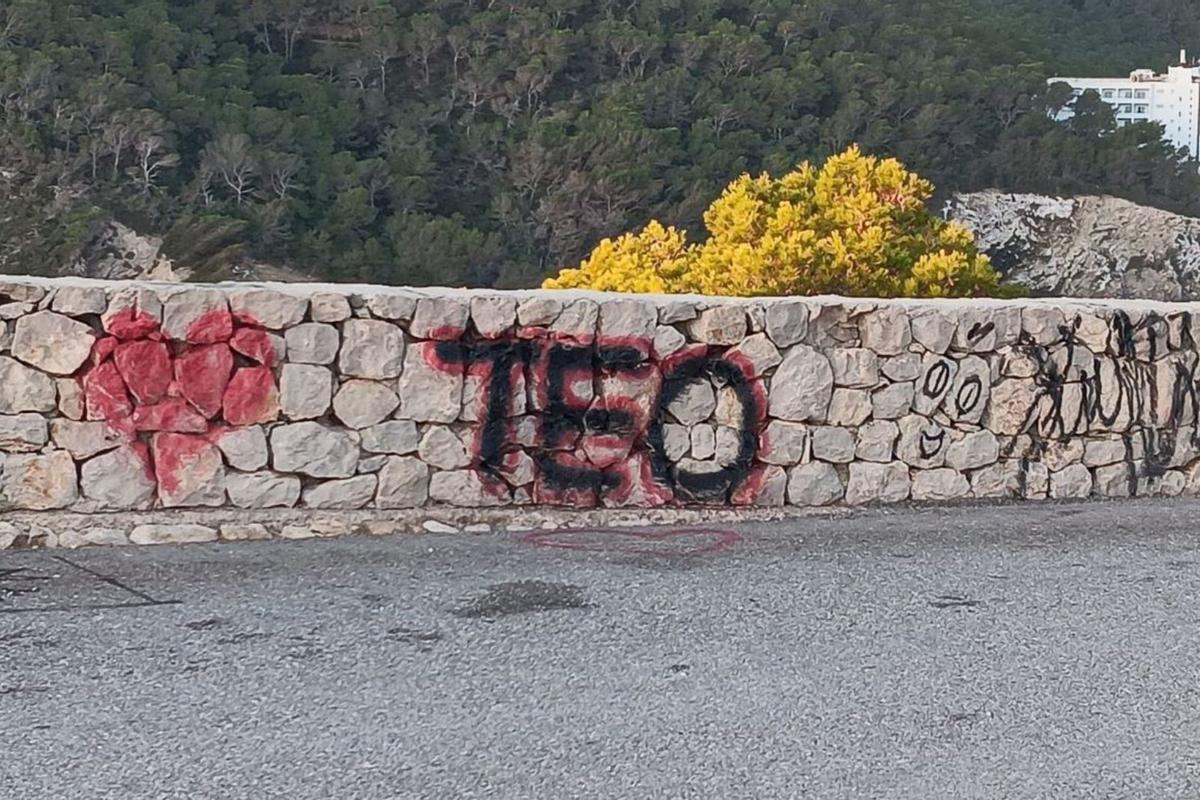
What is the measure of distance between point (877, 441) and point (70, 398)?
13.2 ft

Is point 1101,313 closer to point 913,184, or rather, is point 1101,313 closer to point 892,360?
point 892,360

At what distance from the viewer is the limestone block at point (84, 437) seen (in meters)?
6.32

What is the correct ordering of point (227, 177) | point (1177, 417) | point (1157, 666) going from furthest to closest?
point (227, 177) → point (1177, 417) → point (1157, 666)

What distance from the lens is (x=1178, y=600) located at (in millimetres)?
5562

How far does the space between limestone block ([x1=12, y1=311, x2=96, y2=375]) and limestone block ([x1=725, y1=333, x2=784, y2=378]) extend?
3.11 metres

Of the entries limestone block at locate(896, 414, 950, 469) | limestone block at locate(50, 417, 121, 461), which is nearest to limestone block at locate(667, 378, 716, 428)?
limestone block at locate(896, 414, 950, 469)

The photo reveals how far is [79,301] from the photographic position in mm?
6324

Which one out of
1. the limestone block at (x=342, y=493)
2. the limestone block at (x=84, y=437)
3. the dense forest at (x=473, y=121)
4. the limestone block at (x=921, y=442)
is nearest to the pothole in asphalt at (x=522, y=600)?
the limestone block at (x=342, y=493)

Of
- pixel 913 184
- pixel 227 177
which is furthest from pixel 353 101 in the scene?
pixel 913 184

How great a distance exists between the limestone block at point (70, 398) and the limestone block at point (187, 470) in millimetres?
354

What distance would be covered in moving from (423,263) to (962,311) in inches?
1170

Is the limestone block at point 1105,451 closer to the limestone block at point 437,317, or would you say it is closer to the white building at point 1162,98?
the limestone block at point 437,317

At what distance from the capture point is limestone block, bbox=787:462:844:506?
7219 mm

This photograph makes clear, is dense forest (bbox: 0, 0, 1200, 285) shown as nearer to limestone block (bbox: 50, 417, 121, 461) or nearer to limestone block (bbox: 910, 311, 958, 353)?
limestone block (bbox: 50, 417, 121, 461)
